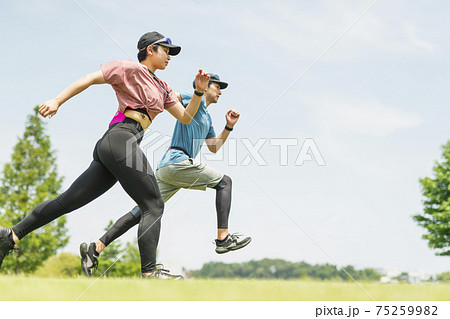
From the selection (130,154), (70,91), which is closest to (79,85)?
(70,91)

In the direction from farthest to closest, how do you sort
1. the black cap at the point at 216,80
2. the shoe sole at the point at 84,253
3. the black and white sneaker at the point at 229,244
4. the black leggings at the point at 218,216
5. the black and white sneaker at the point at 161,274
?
1. the black cap at the point at 216,80
2. the black and white sneaker at the point at 229,244
3. the black leggings at the point at 218,216
4. the shoe sole at the point at 84,253
5. the black and white sneaker at the point at 161,274

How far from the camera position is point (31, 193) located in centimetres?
1736

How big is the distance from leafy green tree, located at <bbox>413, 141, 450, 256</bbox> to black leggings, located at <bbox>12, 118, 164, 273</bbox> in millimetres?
17713

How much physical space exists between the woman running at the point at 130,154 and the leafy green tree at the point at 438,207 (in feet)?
57.8

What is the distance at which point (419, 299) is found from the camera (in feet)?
12.4

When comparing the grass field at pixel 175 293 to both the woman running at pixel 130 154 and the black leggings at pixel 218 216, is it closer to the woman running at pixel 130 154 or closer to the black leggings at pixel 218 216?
the woman running at pixel 130 154

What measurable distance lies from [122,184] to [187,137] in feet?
4.25

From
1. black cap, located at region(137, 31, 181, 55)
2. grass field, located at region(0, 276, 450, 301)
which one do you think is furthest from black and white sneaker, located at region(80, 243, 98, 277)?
black cap, located at region(137, 31, 181, 55)

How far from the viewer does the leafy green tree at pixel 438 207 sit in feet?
59.8

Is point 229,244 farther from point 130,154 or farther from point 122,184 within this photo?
point 130,154

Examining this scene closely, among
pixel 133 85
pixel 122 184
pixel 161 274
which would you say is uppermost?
pixel 133 85

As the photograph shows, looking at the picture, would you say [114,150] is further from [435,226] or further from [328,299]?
[435,226]

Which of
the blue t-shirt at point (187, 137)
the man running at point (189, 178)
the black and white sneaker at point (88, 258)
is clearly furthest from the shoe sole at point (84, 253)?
the blue t-shirt at point (187, 137)
